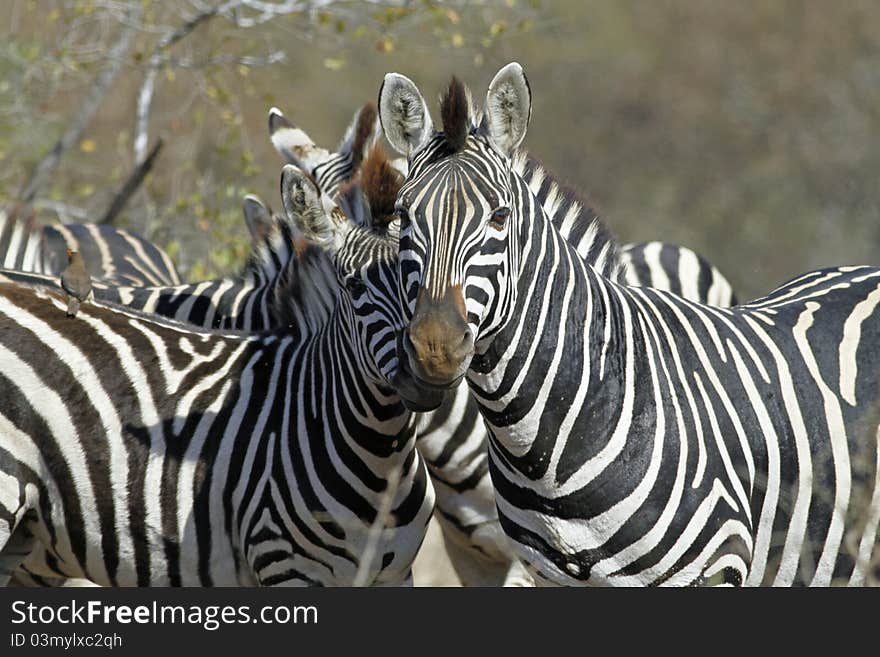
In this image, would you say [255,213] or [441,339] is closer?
[441,339]

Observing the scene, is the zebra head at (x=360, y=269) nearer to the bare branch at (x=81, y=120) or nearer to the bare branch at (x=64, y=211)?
the bare branch at (x=81, y=120)

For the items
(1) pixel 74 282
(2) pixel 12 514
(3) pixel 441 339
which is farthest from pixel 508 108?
(2) pixel 12 514

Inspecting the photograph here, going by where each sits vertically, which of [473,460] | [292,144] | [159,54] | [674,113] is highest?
[674,113]

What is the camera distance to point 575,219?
14.5ft

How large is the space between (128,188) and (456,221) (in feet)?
22.2

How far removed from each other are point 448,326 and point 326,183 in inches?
151

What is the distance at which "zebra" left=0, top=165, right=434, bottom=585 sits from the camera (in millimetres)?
4605

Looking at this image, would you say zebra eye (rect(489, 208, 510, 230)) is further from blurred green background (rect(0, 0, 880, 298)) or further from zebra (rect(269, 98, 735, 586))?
blurred green background (rect(0, 0, 880, 298))

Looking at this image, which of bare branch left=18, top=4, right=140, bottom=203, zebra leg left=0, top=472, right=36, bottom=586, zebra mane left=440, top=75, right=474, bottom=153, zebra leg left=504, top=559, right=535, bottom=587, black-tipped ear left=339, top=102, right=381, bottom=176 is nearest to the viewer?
zebra mane left=440, top=75, right=474, bottom=153

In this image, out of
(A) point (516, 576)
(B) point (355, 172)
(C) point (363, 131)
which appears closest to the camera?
(A) point (516, 576)

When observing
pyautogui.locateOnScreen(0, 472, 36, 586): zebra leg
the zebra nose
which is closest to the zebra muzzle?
the zebra nose

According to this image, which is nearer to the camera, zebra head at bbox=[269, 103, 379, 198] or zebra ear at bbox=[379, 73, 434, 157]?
zebra ear at bbox=[379, 73, 434, 157]

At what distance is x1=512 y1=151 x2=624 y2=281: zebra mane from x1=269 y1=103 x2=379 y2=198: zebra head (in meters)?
2.61

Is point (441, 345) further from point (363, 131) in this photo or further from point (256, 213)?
point (256, 213)
